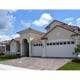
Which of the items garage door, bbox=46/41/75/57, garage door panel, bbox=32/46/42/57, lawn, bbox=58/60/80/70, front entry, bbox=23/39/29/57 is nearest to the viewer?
lawn, bbox=58/60/80/70

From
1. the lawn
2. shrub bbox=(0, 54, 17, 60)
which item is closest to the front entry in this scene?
shrub bbox=(0, 54, 17, 60)

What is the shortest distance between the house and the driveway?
56 cm

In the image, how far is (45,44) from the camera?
20.9 metres

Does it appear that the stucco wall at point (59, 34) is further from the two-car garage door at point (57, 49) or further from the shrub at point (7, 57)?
the shrub at point (7, 57)

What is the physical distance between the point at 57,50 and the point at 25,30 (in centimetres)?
240

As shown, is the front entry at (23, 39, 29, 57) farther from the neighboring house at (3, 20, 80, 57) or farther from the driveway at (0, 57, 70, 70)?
the driveway at (0, 57, 70, 70)

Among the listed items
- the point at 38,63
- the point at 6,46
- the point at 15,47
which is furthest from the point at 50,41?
the point at 6,46

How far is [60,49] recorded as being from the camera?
19984mm

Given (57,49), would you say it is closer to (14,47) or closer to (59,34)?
(59,34)

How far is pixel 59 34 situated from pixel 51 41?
84cm

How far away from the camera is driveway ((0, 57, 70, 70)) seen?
18.1m
